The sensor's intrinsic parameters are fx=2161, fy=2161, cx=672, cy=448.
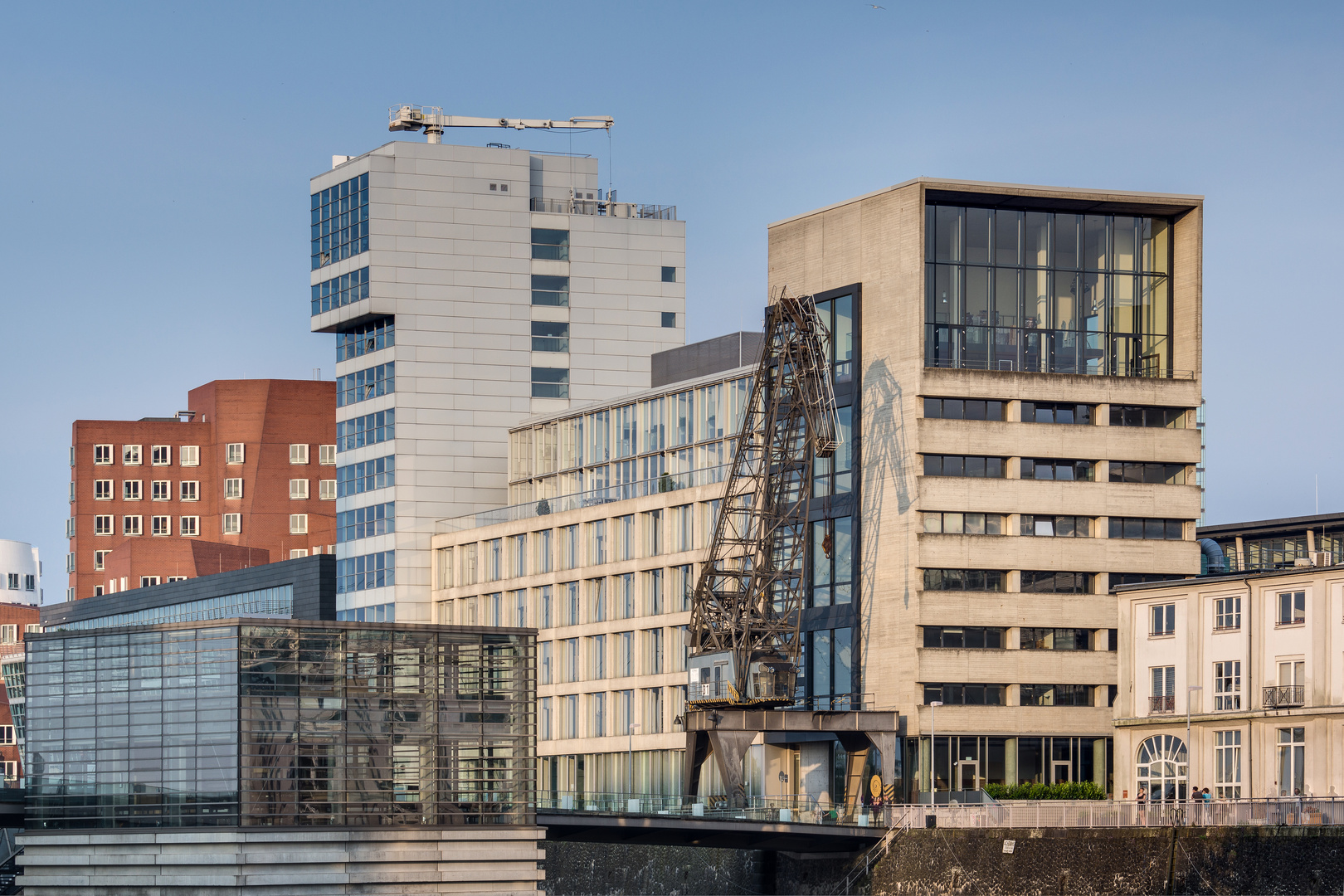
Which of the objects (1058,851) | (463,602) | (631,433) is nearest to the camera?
(1058,851)

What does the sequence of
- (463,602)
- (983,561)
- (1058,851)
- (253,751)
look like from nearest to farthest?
(253,751)
(1058,851)
(983,561)
(463,602)

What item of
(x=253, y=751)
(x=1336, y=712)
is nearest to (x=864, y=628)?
(x=1336, y=712)

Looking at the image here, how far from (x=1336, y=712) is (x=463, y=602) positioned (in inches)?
2881

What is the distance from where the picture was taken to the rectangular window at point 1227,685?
317ft

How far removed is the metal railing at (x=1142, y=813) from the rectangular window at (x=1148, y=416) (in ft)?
89.3

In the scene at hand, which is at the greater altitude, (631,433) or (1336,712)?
(631,433)

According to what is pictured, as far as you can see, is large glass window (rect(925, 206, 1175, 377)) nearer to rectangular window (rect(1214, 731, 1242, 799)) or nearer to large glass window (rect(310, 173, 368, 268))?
rectangular window (rect(1214, 731, 1242, 799))

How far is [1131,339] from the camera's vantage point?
118m

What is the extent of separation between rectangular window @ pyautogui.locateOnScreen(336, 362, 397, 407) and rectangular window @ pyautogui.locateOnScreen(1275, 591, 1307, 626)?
73982mm

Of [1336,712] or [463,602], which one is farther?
[463,602]

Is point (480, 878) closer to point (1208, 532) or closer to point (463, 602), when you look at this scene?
point (463, 602)

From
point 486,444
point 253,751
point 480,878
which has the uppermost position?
point 486,444

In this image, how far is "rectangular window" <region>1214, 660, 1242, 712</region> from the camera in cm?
9662

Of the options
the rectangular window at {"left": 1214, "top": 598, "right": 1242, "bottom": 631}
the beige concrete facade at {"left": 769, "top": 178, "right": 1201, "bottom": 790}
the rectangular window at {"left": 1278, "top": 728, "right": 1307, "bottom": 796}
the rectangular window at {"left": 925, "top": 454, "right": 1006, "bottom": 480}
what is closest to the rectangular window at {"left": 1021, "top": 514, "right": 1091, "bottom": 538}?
the beige concrete facade at {"left": 769, "top": 178, "right": 1201, "bottom": 790}
